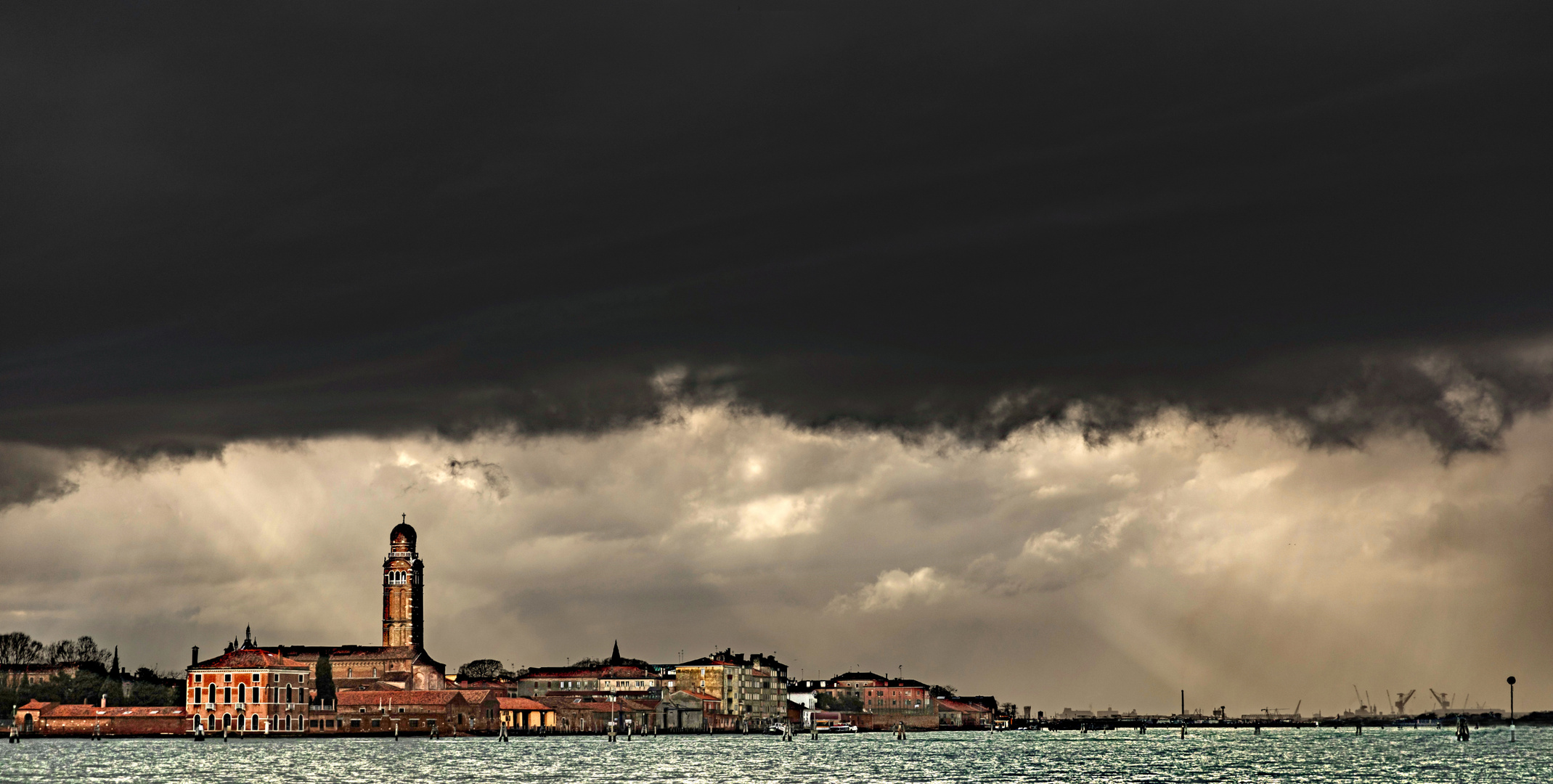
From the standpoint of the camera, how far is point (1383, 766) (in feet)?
373

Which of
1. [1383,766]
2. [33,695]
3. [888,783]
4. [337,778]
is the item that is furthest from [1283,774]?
[33,695]

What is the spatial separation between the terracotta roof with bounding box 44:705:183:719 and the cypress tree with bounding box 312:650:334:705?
18733 mm

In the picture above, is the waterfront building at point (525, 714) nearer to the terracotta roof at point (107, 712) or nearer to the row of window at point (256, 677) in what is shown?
the row of window at point (256, 677)

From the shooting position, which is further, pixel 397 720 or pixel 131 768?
pixel 397 720

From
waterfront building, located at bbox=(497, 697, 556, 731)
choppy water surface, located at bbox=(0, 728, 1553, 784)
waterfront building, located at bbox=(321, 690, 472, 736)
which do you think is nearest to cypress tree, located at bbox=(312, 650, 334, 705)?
waterfront building, located at bbox=(321, 690, 472, 736)

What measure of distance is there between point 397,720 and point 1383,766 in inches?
4106

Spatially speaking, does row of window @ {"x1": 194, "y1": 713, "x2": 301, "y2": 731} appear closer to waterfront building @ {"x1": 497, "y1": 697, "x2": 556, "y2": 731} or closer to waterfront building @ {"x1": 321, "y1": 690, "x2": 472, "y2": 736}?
waterfront building @ {"x1": 321, "y1": 690, "x2": 472, "y2": 736}

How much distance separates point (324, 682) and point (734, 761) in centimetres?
8332

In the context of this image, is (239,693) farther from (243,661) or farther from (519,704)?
(519,704)

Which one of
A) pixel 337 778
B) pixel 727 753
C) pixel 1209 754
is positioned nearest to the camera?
pixel 337 778

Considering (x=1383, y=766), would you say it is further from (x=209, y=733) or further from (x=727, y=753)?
(x=209, y=733)

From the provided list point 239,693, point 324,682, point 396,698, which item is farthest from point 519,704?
point 239,693

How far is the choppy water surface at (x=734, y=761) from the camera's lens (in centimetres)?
9519

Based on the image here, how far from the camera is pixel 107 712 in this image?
160375 millimetres
